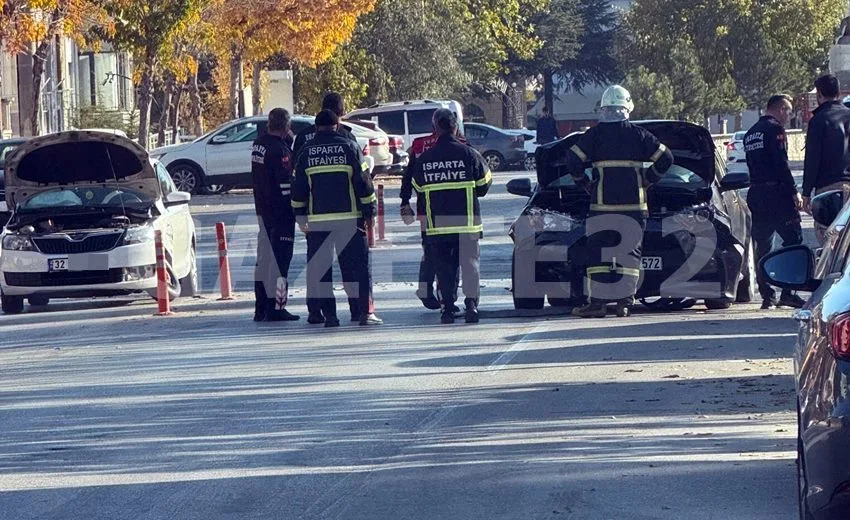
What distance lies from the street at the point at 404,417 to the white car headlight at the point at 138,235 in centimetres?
89

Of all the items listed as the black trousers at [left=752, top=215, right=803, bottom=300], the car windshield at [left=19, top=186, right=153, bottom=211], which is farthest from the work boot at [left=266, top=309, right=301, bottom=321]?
the black trousers at [left=752, top=215, right=803, bottom=300]

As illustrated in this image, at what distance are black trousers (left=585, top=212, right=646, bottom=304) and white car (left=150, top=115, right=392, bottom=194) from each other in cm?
2101

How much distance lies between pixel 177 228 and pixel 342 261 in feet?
11.5

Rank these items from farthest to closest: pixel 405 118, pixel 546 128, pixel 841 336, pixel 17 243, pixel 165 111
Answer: pixel 405 118 → pixel 165 111 → pixel 546 128 → pixel 17 243 → pixel 841 336

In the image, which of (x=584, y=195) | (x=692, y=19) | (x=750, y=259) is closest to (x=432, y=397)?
(x=584, y=195)

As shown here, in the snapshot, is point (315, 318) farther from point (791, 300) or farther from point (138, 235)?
point (791, 300)

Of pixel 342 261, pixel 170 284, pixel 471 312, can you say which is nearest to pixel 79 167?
pixel 170 284

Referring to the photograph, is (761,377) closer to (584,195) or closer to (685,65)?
(584,195)

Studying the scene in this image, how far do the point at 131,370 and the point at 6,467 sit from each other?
3424 mm

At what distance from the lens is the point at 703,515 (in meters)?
6.61

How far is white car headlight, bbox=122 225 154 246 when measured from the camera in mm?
15141

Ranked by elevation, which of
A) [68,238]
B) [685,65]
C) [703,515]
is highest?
[685,65]

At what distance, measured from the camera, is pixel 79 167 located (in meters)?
16.1

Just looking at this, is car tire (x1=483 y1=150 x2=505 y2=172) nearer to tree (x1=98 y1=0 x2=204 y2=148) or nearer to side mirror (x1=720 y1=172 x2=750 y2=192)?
tree (x1=98 y1=0 x2=204 y2=148)
